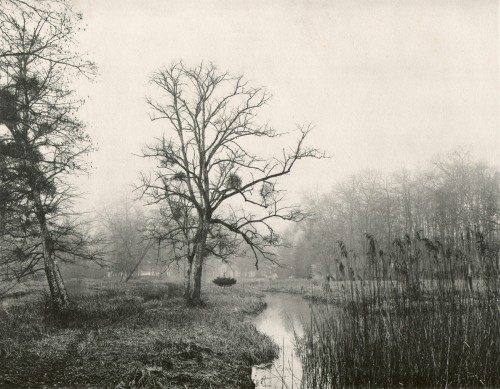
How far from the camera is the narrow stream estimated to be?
24.9 ft

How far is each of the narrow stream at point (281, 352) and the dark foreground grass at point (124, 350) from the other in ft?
1.20

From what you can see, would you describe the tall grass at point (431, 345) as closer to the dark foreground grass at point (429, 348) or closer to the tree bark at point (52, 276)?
the dark foreground grass at point (429, 348)

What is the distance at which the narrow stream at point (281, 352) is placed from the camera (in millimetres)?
7582

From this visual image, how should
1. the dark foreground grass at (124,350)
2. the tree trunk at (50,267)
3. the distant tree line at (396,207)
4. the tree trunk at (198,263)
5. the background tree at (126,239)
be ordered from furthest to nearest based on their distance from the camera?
the background tree at (126,239) → the distant tree line at (396,207) → the tree trunk at (198,263) → the tree trunk at (50,267) → the dark foreground grass at (124,350)

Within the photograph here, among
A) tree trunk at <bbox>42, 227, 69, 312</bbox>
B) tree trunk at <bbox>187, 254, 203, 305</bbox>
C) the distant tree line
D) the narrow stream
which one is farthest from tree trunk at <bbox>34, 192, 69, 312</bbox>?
the distant tree line

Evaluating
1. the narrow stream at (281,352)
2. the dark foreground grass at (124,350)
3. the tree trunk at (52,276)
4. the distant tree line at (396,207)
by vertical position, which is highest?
the distant tree line at (396,207)

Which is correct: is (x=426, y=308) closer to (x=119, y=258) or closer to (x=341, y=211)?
(x=119, y=258)

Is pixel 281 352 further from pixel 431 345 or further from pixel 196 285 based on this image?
pixel 196 285

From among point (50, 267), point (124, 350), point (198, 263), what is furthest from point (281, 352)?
point (50, 267)

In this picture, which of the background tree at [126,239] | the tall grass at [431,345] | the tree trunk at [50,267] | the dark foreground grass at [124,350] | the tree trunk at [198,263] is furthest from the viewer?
the background tree at [126,239]

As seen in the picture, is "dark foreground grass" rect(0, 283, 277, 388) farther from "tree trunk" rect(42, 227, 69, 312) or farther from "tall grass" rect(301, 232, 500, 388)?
"tall grass" rect(301, 232, 500, 388)

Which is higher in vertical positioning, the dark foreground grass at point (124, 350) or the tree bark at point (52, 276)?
the tree bark at point (52, 276)

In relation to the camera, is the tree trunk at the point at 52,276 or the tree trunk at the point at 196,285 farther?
the tree trunk at the point at 196,285

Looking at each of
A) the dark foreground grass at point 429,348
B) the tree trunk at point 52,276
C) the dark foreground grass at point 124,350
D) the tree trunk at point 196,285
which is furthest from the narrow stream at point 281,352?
the tree trunk at point 52,276
